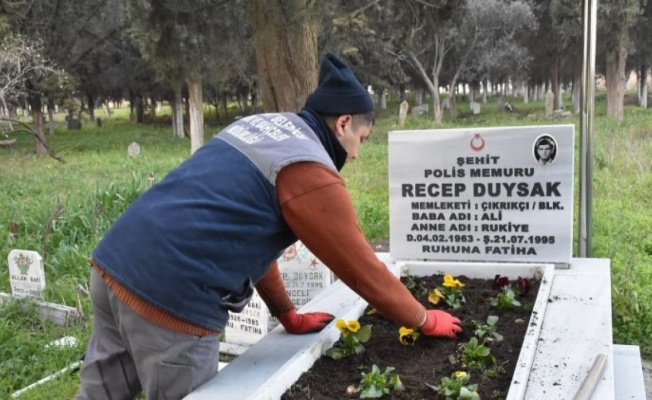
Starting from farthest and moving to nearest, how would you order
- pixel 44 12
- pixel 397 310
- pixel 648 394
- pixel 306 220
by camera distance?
pixel 44 12 < pixel 648 394 < pixel 397 310 < pixel 306 220

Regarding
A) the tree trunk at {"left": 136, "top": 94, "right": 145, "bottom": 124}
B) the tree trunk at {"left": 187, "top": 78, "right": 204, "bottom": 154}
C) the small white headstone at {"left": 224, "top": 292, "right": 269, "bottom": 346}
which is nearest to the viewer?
the small white headstone at {"left": 224, "top": 292, "right": 269, "bottom": 346}

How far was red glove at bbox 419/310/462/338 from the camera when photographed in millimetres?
2340

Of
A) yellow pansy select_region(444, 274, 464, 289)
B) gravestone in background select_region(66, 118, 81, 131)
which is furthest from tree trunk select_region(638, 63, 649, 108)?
yellow pansy select_region(444, 274, 464, 289)

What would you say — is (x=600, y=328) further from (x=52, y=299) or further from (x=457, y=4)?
(x=457, y=4)

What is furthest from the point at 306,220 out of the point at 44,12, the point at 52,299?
the point at 44,12

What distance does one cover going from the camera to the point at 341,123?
210 centimetres

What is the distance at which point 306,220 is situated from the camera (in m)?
1.86

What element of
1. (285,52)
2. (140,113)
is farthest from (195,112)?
(140,113)

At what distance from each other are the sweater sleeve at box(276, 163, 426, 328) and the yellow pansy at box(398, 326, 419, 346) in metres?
0.49

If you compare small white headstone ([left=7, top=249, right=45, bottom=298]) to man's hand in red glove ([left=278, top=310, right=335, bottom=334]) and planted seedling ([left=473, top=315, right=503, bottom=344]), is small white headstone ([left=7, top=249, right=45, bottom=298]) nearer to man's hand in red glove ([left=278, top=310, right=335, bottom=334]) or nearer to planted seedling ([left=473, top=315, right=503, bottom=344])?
man's hand in red glove ([left=278, top=310, right=335, bottom=334])

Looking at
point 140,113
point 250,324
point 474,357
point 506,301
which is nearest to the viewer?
point 474,357

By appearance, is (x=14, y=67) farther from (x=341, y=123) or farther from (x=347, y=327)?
(x=341, y=123)

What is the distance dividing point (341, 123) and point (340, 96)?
9 cm

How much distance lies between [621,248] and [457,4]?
376 centimetres
